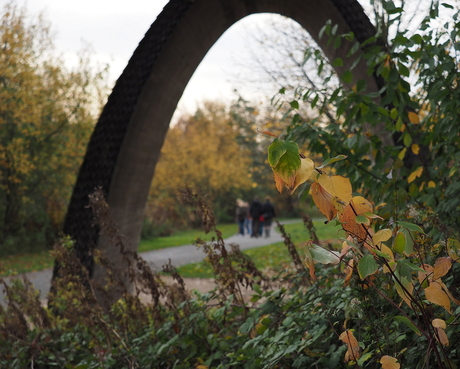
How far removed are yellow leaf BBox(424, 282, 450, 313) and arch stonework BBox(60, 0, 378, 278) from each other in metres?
3.36

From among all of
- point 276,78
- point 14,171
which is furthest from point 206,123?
point 276,78

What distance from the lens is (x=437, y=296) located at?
51.1 inches

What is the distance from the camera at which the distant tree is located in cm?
1625

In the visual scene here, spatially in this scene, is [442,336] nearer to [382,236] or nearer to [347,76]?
[382,236]

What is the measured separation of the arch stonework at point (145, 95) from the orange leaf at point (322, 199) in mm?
3384

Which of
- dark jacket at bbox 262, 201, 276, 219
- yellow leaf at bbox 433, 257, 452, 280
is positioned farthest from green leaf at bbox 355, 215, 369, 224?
dark jacket at bbox 262, 201, 276, 219

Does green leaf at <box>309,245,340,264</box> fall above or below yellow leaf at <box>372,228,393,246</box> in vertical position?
below

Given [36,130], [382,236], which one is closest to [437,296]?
[382,236]

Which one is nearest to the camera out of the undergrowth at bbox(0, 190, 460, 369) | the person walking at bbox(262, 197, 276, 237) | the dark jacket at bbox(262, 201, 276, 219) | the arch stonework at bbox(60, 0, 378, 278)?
the undergrowth at bbox(0, 190, 460, 369)

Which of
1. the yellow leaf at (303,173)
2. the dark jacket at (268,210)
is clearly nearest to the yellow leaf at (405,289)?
the yellow leaf at (303,173)

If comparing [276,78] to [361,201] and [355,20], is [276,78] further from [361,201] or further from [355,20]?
[361,201]

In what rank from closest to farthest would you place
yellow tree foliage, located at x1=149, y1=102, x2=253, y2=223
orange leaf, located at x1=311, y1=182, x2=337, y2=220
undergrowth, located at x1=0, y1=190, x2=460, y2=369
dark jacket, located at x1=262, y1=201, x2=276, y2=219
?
orange leaf, located at x1=311, y1=182, x2=337, y2=220
undergrowth, located at x1=0, y1=190, x2=460, y2=369
dark jacket, located at x1=262, y1=201, x2=276, y2=219
yellow tree foliage, located at x1=149, y1=102, x2=253, y2=223

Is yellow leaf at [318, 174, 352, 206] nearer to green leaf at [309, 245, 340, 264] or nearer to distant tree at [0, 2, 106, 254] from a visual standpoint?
green leaf at [309, 245, 340, 264]

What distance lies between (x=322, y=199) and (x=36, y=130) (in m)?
17.9
